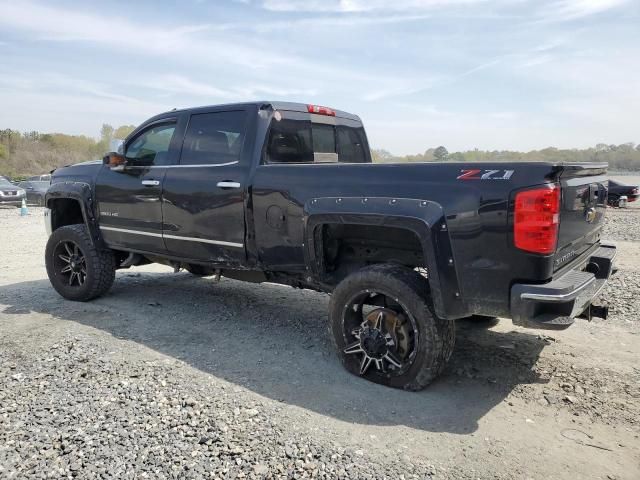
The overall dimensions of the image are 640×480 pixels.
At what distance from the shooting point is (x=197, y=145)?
5.16 meters

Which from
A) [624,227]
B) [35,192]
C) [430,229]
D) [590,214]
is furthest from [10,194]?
[590,214]

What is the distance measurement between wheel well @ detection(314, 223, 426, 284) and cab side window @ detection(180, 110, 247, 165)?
1198mm

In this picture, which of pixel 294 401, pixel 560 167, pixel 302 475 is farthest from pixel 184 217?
pixel 560 167

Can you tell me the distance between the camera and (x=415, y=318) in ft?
12.0

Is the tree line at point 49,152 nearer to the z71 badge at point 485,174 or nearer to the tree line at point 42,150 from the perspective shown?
the tree line at point 42,150

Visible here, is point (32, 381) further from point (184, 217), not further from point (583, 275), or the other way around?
point (583, 275)

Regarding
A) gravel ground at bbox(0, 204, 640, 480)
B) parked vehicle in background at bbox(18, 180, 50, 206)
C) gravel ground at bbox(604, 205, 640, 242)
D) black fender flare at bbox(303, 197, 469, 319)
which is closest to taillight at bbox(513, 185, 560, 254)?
black fender flare at bbox(303, 197, 469, 319)

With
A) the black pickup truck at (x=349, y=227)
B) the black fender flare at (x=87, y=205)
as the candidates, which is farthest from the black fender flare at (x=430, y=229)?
the black fender flare at (x=87, y=205)

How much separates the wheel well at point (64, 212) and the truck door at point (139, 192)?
2.70 ft

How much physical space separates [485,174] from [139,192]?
3.67 meters

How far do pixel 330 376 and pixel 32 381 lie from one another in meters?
2.20

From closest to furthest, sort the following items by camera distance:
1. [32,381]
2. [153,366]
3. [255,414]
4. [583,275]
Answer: [255,414]
[583,275]
[32,381]
[153,366]

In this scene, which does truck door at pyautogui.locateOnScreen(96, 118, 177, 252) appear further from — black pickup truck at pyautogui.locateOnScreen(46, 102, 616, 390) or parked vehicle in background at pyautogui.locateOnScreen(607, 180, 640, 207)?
parked vehicle in background at pyautogui.locateOnScreen(607, 180, 640, 207)

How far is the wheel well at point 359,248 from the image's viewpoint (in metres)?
4.04
